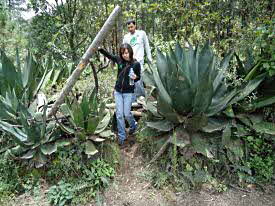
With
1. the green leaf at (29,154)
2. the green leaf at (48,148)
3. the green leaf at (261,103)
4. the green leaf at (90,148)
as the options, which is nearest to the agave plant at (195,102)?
the green leaf at (261,103)

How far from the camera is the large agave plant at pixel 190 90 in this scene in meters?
3.13

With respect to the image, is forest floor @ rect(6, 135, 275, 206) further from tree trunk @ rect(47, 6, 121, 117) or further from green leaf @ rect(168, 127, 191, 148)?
tree trunk @ rect(47, 6, 121, 117)

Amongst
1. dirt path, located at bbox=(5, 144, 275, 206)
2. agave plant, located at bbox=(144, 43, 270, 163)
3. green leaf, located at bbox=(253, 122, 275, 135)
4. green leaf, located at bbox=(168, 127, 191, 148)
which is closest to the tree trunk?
agave plant, located at bbox=(144, 43, 270, 163)

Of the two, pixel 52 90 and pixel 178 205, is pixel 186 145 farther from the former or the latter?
pixel 52 90

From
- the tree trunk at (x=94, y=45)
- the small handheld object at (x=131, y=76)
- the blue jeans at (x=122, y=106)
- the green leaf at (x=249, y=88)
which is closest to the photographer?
the tree trunk at (x=94, y=45)

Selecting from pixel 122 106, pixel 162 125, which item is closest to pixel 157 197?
pixel 162 125

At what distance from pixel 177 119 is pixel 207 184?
0.82 meters

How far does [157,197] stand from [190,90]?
126 cm

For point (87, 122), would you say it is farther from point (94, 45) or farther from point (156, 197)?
point (156, 197)

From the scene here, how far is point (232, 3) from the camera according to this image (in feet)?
18.1

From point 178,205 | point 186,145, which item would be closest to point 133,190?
point 178,205

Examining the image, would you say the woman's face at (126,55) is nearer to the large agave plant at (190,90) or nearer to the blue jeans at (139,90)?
the large agave plant at (190,90)

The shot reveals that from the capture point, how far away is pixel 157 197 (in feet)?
9.85

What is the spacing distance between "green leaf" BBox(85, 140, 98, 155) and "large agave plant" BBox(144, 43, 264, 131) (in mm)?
718
